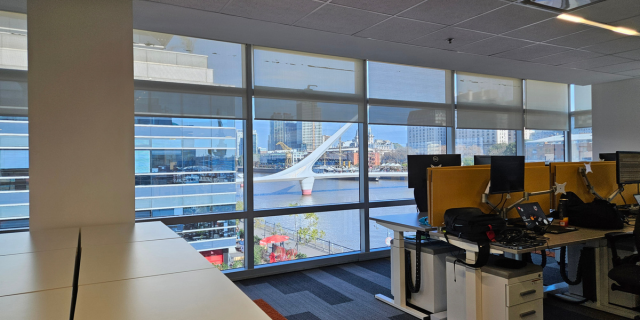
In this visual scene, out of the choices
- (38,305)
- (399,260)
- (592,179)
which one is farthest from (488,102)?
(38,305)

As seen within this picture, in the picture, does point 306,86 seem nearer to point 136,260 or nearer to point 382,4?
point 382,4

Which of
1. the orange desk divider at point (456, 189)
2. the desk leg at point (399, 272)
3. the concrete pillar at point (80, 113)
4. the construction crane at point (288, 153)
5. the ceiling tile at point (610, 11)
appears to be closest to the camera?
the concrete pillar at point (80, 113)

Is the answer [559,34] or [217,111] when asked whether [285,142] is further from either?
[559,34]

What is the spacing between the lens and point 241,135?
456cm

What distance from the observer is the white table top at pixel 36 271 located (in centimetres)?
142

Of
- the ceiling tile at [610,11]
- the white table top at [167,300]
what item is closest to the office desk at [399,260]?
the white table top at [167,300]

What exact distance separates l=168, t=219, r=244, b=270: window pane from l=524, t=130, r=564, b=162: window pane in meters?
5.04

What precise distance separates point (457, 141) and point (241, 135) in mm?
3364

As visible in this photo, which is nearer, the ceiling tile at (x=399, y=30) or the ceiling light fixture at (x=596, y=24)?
the ceiling light fixture at (x=596, y=24)

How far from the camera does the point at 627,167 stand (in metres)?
3.88

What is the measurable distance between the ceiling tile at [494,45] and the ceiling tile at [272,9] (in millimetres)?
2139

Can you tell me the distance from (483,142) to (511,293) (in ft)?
13.6

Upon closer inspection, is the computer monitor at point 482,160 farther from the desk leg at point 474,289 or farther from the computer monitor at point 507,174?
the desk leg at point 474,289

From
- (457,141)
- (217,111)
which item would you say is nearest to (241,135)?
(217,111)
